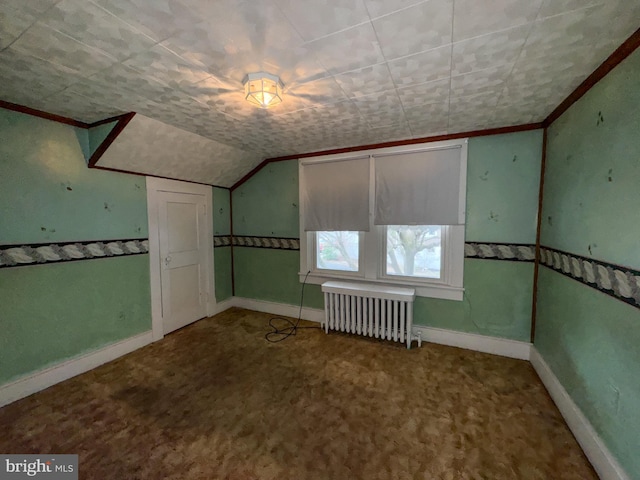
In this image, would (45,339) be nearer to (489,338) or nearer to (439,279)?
(439,279)

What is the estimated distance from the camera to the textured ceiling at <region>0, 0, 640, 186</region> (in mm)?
1090

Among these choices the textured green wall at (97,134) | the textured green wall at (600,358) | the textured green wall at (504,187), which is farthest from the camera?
the textured green wall at (504,187)

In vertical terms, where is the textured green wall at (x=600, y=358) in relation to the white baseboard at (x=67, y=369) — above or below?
above

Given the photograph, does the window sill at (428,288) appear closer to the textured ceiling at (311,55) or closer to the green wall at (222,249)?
the textured ceiling at (311,55)

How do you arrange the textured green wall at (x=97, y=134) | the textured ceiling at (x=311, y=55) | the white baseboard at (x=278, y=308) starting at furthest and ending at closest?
the white baseboard at (x=278, y=308) → the textured green wall at (x=97, y=134) → the textured ceiling at (x=311, y=55)

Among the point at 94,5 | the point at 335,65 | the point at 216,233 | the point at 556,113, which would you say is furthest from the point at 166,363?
the point at 556,113

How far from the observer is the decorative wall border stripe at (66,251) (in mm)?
1979

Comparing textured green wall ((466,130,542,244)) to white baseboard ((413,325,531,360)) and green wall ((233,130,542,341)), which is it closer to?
green wall ((233,130,542,341))

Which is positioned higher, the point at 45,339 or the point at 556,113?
the point at 556,113

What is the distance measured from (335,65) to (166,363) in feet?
9.70

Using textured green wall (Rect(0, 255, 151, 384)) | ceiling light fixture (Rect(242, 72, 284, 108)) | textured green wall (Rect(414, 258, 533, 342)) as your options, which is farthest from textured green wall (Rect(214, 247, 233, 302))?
textured green wall (Rect(414, 258, 533, 342))

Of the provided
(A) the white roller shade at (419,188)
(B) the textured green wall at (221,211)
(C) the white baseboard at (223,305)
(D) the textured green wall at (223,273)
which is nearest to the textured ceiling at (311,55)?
(A) the white roller shade at (419,188)

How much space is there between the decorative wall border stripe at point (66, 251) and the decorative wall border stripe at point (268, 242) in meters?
1.31

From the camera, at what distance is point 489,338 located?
2639mm
